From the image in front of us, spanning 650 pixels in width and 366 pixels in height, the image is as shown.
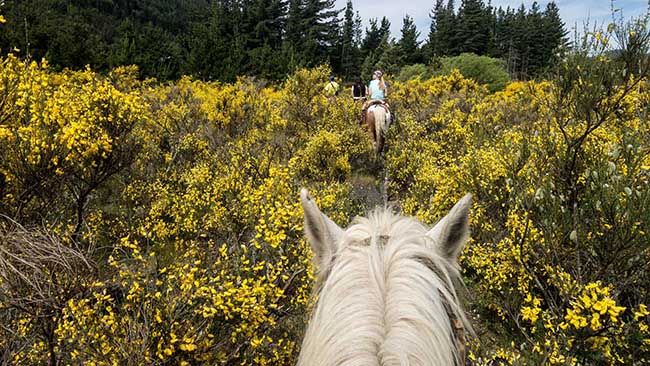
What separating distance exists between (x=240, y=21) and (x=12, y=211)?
2189 inches

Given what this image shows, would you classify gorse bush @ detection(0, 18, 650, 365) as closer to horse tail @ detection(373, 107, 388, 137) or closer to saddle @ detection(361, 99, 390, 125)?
horse tail @ detection(373, 107, 388, 137)

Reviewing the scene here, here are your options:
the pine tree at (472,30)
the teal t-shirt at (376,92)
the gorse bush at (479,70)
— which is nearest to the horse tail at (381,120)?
the teal t-shirt at (376,92)

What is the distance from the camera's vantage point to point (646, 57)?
2980 millimetres

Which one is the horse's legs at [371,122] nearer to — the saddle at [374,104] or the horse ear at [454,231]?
the saddle at [374,104]

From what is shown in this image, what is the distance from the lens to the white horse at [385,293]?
3.38ft

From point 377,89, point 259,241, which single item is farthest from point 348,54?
point 259,241

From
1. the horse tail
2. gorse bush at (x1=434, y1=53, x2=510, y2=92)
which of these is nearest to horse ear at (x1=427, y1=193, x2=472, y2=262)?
the horse tail

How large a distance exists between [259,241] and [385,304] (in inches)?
103

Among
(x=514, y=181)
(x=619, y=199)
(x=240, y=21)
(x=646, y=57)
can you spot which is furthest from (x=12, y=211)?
(x=240, y=21)

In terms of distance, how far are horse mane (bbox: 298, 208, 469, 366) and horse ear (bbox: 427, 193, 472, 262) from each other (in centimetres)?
5

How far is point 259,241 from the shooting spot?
11.8ft

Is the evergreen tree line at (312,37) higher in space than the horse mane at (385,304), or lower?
higher

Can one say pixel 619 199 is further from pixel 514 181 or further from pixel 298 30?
pixel 298 30

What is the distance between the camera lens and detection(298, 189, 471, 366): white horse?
1.03 m
